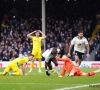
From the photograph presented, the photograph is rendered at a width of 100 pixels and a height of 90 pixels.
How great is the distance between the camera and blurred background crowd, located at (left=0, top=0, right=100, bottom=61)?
38.7 m

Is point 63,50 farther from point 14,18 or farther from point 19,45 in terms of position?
point 14,18

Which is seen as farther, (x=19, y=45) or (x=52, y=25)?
(x=52, y=25)

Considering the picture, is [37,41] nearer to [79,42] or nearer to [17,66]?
[79,42]

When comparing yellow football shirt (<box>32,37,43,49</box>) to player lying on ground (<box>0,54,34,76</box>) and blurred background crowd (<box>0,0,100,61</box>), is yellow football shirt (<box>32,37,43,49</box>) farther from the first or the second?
blurred background crowd (<box>0,0,100,61</box>)

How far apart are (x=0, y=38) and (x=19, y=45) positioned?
329cm

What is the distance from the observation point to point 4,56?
126 ft

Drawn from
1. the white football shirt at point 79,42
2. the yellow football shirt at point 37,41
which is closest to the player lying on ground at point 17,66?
the white football shirt at point 79,42

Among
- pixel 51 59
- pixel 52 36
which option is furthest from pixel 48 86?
pixel 52 36

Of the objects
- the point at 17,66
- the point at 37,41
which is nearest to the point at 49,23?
the point at 37,41

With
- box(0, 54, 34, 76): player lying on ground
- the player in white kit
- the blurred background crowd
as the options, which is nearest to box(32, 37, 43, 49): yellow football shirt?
the player in white kit

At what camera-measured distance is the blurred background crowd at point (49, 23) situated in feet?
127

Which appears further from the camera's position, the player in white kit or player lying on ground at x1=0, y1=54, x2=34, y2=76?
the player in white kit

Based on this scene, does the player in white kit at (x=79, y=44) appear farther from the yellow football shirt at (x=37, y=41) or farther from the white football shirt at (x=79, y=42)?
the yellow football shirt at (x=37, y=41)

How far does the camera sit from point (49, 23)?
4300 centimetres
